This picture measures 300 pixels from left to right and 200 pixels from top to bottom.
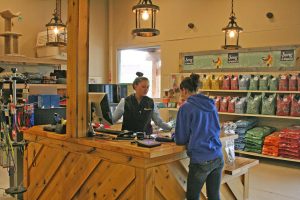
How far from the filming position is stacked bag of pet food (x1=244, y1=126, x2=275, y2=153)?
6022 millimetres

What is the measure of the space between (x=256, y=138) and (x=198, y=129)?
152 inches

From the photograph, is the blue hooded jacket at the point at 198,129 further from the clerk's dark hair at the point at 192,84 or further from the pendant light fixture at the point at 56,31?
the pendant light fixture at the point at 56,31

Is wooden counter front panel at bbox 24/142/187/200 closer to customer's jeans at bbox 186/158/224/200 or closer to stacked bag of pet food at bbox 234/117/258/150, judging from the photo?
customer's jeans at bbox 186/158/224/200

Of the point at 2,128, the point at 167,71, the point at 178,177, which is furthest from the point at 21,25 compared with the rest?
the point at 178,177

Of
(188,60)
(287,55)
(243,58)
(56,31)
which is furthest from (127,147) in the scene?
(188,60)

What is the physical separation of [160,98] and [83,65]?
5.39m

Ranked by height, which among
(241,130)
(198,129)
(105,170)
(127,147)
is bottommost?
(241,130)

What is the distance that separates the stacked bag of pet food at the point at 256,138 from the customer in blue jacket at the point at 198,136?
3626 millimetres

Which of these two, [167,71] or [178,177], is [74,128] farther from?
[167,71]

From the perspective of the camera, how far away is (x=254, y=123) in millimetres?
6477

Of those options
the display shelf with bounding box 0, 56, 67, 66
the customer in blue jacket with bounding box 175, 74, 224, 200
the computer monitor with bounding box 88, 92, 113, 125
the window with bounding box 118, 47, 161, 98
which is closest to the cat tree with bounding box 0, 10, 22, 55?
the display shelf with bounding box 0, 56, 67, 66

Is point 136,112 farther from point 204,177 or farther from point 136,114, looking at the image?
point 204,177

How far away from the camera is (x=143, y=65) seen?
9023 mm

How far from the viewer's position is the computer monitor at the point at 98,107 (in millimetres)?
3035
